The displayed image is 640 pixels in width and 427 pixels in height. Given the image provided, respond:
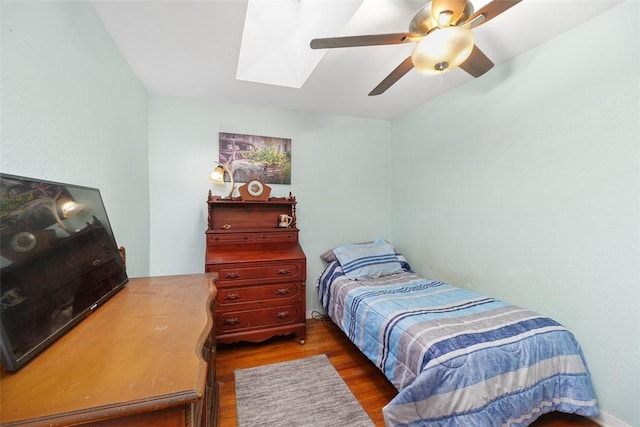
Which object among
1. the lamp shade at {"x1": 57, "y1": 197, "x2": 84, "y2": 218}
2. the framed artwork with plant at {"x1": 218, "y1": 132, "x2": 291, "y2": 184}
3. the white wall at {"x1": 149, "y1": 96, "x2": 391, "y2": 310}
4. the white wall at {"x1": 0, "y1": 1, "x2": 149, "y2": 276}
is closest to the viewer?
the white wall at {"x1": 0, "y1": 1, "x2": 149, "y2": 276}

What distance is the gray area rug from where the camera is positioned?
159 centimetres

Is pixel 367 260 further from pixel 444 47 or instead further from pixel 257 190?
pixel 444 47

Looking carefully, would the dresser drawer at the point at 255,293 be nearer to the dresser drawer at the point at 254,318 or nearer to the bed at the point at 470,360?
the dresser drawer at the point at 254,318

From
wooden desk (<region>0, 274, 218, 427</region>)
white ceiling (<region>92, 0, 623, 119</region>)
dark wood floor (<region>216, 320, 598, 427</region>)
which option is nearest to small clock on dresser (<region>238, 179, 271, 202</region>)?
white ceiling (<region>92, 0, 623, 119</region>)

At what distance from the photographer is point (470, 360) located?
133 centimetres

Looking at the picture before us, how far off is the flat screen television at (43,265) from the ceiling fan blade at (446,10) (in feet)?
5.54

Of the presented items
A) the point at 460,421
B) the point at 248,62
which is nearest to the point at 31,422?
the point at 460,421

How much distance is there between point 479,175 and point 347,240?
157cm

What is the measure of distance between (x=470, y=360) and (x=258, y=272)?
1.69m

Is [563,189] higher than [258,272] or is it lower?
higher

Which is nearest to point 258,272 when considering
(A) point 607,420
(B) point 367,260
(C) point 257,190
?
(C) point 257,190

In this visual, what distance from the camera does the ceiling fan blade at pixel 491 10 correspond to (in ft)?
3.51

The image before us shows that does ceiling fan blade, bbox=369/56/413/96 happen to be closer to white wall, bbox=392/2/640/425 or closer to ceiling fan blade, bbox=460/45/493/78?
ceiling fan blade, bbox=460/45/493/78

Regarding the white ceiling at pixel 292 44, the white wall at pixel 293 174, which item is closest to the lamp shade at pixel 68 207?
the white ceiling at pixel 292 44
